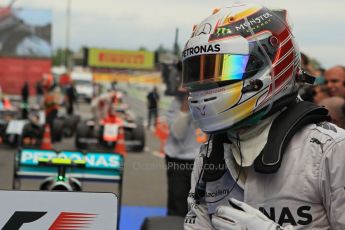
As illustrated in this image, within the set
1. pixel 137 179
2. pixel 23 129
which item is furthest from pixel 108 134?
pixel 137 179

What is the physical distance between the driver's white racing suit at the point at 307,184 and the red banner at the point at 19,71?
28029mm

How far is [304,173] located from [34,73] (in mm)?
30775

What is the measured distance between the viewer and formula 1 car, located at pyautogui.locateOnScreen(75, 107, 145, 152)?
10.3 metres

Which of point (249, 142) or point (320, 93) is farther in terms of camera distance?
point (320, 93)

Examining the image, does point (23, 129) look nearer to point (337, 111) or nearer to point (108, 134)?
point (108, 134)

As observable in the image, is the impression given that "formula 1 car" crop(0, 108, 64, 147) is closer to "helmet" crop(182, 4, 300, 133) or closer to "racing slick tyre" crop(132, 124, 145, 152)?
"racing slick tyre" crop(132, 124, 145, 152)

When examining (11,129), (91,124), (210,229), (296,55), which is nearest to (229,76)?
(296,55)

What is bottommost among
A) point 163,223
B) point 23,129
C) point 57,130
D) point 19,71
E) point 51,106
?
point 19,71

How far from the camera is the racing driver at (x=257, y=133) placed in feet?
4.57

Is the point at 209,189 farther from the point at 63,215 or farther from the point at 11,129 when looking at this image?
the point at 11,129

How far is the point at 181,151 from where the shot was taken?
4.24 m

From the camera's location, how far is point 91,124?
10773 mm

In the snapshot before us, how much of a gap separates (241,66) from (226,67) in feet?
0.13

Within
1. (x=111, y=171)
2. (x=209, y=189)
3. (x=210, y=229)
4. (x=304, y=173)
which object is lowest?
(x=111, y=171)
